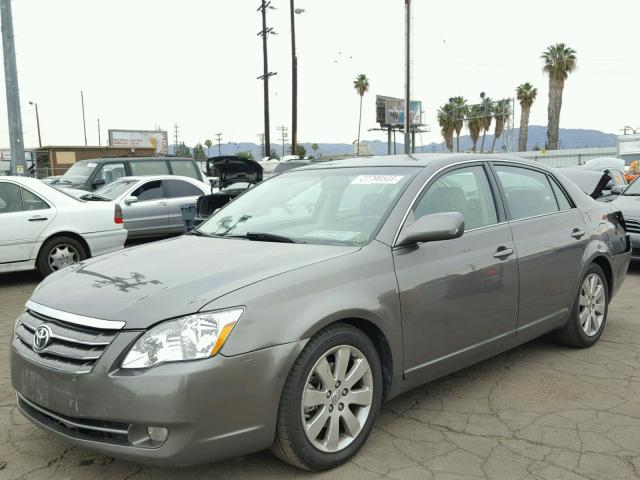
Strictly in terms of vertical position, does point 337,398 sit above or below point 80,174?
below

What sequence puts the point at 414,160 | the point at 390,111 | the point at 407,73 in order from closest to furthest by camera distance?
the point at 414,160 < the point at 407,73 < the point at 390,111

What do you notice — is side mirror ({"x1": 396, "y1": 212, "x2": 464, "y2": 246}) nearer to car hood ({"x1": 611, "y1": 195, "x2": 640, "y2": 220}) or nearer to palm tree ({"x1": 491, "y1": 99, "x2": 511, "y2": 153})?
car hood ({"x1": 611, "y1": 195, "x2": 640, "y2": 220})

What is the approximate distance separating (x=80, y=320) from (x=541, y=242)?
3.01m

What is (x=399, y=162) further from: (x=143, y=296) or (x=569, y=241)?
(x=143, y=296)

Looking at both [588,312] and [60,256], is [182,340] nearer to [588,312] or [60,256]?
[588,312]

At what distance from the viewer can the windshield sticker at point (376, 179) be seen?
3.83 meters

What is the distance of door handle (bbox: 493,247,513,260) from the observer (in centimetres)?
392

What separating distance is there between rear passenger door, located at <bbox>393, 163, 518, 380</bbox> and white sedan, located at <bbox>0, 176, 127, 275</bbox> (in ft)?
19.3

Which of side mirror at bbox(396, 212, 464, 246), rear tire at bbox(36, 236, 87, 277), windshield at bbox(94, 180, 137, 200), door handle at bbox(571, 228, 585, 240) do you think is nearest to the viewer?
side mirror at bbox(396, 212, 464, 246)

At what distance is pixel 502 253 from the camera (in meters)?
3.95

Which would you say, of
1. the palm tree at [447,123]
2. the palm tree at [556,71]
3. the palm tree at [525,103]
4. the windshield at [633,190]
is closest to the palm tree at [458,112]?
the palm tree at [447,123]

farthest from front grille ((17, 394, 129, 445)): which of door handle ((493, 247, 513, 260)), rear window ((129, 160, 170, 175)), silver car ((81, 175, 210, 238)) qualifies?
rear window ((129, 160, 170, 175))

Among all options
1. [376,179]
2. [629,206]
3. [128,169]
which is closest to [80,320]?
[376,179]

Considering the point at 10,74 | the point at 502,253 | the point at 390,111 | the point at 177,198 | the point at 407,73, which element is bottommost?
the point at 177,198
